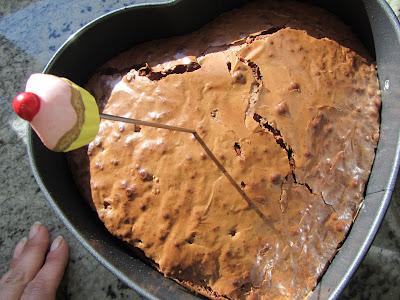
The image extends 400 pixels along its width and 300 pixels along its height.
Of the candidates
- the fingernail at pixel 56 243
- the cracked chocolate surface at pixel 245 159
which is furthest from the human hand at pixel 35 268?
the cracked chocolate surface at pixel 245 159

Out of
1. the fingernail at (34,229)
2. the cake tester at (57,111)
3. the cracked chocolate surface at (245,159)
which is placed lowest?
the fingernail at (34,229)

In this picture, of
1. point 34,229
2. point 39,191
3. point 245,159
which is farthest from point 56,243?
point 245,159

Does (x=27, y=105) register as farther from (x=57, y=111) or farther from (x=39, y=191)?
(x=39, y=191)

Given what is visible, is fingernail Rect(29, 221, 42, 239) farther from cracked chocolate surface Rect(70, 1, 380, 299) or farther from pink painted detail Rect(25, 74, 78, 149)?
pink painted detail Rect(25, 74, 78, 149)

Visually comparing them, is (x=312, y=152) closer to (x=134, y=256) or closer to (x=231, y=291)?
(x=231, y=291)

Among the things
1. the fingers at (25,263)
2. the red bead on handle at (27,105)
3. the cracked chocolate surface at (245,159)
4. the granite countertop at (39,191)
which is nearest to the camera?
the red bead on handle at (27,105)

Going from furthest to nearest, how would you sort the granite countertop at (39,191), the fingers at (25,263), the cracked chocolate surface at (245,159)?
the fingers at (25,263) < the granite countertop at (39,191) < the cracked chocolate surface at (245,159)

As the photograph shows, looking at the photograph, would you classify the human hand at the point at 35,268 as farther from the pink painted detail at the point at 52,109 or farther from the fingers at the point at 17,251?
the pink painted detail at the point at 52,109

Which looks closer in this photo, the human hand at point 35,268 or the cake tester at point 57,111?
the cake tester at point 57,111
